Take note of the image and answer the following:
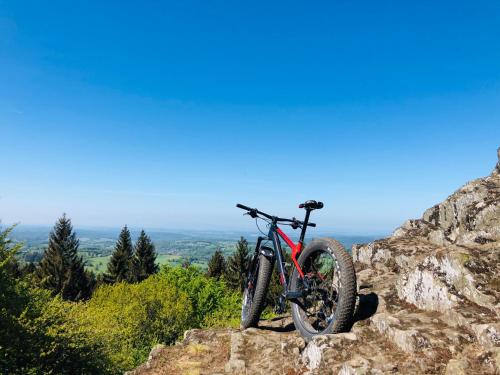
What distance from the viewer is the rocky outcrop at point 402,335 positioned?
4.57 m

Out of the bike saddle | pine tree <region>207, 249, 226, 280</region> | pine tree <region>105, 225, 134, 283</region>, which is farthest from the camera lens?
pine tree <region>207, 249, 226, 280</region>

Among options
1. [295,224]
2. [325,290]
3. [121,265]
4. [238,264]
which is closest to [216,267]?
[238,264]

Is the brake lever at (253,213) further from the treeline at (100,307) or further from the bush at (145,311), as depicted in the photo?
the bush at (145,311)

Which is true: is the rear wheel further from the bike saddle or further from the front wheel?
the bike saddle

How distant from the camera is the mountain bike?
5.89 metres

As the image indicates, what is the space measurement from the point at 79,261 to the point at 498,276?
6153 centimetres

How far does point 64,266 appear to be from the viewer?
54.8 m

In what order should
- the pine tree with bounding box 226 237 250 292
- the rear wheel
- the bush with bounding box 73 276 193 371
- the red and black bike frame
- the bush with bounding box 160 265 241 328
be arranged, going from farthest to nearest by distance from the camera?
the pine tree with bounding box 226 237 250 292 → the bush with bounding box 160 265 241 328 → the bush with bounding box 73 276 193 371 → the rear wheel → the red and black bike frame

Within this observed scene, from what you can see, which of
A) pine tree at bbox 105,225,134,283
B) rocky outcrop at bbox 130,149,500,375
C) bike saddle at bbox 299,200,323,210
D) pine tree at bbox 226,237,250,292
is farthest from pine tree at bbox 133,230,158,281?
bike saddle at bbox 299,200,323,210

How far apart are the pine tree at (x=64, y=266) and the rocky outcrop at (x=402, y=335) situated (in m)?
54.2

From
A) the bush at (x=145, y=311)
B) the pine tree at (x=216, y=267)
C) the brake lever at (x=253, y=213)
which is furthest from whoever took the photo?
the pine tree at (x=216, y=267)

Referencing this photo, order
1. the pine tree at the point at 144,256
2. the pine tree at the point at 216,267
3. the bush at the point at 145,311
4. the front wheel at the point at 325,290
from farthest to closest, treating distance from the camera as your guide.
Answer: the pine tree at the point at 144,256 → the pine tree at the point at 216,267 → the bush at the point at 145,311 → the front wheel at the point at 325,290

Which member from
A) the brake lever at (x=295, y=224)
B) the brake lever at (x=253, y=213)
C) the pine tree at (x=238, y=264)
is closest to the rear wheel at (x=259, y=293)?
the brake lever at (x=295, y=224)

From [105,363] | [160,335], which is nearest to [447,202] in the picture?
[105,363]
